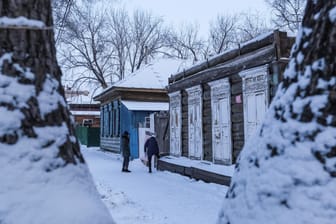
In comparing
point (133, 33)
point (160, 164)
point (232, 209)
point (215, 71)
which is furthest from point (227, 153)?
point (133, 33)

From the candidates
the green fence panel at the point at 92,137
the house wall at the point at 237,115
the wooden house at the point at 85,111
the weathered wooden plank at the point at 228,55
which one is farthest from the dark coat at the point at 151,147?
the wooden house at the point at 85,111

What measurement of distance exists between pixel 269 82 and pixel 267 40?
3.17 ft

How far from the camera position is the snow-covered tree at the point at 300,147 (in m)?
1.63

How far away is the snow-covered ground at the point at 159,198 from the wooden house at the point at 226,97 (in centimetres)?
126

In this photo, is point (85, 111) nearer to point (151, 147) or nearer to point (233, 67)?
point (151, 147)

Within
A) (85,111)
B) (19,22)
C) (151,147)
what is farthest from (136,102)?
(85,111)

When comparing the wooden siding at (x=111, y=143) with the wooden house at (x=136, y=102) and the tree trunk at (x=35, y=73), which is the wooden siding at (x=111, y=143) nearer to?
the wooden house at (x=136, y=102)

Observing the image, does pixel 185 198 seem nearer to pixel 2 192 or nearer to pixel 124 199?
pixel 124 199

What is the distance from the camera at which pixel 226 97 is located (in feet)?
40.1

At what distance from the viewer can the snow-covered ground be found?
787 cm

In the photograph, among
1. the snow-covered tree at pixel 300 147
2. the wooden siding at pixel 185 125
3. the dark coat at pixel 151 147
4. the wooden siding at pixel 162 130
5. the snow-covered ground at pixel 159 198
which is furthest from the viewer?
the wooden siding at pixel 162 130

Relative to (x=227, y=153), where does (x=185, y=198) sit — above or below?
below

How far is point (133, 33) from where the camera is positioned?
4488cm

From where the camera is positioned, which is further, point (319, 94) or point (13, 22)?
point (13, 22)
